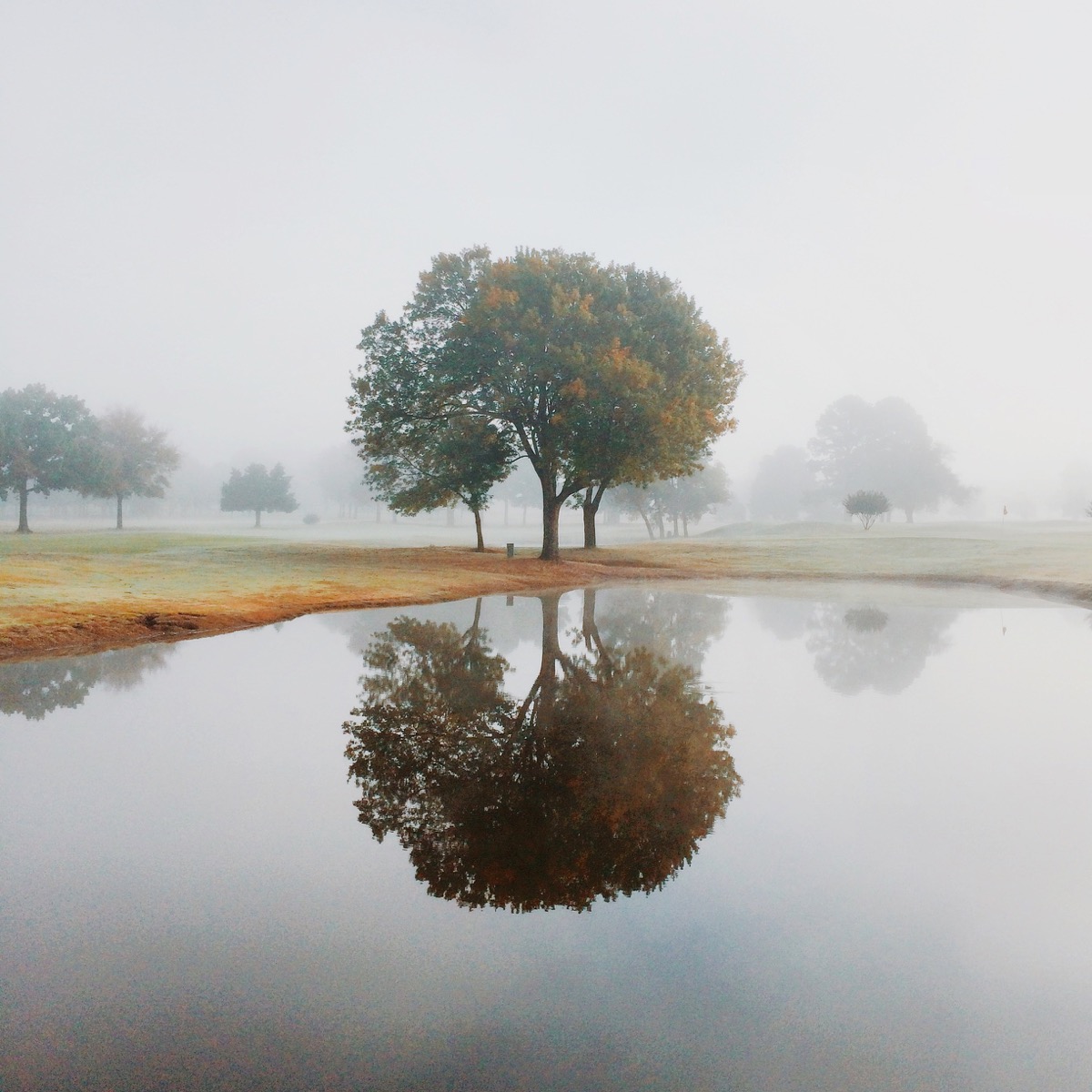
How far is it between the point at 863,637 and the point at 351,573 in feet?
60.7

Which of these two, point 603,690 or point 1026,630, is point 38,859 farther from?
point 1026,630

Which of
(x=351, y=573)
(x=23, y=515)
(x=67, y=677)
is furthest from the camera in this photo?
→ (x=23, y=515)

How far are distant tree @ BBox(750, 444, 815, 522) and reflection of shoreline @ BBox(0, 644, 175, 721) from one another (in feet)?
342

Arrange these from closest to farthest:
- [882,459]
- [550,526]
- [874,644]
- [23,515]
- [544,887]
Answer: [544,887] < [874,644] < [550,526] < [23,515] < [882,459]

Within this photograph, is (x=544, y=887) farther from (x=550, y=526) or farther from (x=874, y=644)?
(x=550, y=526)

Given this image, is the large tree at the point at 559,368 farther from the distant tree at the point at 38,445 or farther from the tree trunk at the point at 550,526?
the distant tree at the point at 38,445

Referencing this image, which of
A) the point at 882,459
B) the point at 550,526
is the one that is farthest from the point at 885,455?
the point at 550,526

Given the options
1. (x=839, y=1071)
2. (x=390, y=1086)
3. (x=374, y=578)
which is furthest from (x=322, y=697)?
(x=374, y=578)

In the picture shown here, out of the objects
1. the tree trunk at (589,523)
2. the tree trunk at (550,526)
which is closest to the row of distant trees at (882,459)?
the tree trunk at (589,523)

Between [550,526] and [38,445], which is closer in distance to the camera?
[550,526]

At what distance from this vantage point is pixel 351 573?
90.2 ft

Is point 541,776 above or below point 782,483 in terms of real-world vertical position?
below

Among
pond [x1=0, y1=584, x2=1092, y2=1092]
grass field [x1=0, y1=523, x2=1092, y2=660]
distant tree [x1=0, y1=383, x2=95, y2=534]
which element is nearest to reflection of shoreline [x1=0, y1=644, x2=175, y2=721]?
pond [x1=0, y1=584, x2=1092, y2=1092]

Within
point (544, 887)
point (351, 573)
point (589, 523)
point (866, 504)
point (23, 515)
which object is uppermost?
point (866, 504)
